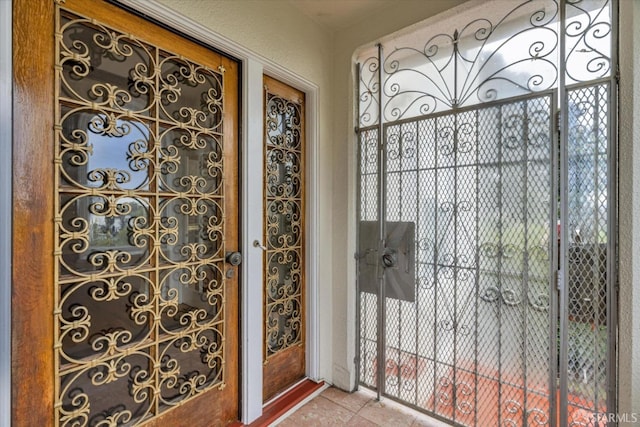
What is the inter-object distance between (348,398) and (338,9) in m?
2.61

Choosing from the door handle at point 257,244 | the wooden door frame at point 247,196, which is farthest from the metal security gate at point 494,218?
the door handle at point 257,244

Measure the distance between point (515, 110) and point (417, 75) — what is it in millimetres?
619

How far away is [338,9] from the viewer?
187cm

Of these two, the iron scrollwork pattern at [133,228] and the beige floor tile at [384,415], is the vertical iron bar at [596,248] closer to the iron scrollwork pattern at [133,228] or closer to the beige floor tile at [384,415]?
the beige floor tile at [384,415]

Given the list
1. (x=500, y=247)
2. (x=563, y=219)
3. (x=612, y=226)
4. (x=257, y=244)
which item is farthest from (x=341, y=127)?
(x=612, y=226)

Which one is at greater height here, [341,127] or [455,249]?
[341,127]

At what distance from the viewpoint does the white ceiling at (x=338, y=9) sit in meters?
1.81

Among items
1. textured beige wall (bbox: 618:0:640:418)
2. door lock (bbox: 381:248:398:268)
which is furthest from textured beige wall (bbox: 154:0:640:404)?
door lock (bbox: 381:248:398:268)

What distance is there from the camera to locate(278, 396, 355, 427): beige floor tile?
169 cm

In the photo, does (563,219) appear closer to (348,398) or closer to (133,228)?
A: (348,398)

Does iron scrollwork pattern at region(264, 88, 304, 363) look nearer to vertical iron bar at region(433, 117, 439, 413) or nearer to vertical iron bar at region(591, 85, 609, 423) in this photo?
vertical iron bar at region(433, 117, 439, 413)

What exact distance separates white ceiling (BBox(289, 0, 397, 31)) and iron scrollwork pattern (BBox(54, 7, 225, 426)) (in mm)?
829

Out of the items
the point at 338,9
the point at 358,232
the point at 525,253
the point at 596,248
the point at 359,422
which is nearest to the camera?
the point at 596,248

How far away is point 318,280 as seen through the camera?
205cm
